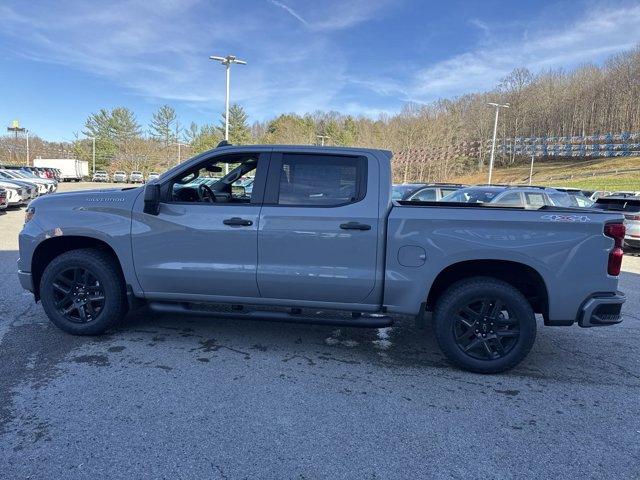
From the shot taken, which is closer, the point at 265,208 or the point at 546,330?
the point at 265,208

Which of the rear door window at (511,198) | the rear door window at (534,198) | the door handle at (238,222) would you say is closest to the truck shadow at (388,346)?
the door handle at (238,222)

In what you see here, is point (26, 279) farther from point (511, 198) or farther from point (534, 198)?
point (534, 198)

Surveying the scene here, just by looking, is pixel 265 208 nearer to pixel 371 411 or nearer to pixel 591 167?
pixel 371 411

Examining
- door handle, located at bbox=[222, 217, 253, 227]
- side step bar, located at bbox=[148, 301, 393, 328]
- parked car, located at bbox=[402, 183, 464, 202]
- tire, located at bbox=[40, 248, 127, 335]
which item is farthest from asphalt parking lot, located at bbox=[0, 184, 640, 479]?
parked car, located at bbox=[402, 183, 464, 202]

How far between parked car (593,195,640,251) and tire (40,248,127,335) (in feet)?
37.6

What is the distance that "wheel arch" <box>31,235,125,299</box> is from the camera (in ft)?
15.2

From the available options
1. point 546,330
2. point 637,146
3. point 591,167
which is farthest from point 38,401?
point 637,146

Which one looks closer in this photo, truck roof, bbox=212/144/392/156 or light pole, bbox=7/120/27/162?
truck roof, bbox=212/144/392/156

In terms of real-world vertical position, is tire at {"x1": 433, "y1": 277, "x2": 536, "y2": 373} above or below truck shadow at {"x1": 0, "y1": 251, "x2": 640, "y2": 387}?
above

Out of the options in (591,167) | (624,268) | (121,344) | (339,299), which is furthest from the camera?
(591,167)

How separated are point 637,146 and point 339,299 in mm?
76277

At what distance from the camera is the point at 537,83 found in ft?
281

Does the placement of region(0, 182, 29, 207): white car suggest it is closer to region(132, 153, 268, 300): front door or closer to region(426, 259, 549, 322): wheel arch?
region(132, 153, 268, 300): front door

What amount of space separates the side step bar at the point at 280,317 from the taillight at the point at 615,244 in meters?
1.89
